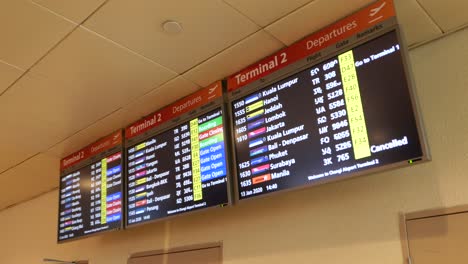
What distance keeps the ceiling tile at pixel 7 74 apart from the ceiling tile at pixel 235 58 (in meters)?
0.91

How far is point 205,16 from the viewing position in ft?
6.60

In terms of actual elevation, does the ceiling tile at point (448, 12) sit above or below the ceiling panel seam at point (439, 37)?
above

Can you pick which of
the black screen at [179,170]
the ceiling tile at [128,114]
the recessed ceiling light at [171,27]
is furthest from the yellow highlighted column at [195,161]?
the recessed ceiling light at [171,27]

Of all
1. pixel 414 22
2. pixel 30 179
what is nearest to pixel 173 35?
pixel 414 22

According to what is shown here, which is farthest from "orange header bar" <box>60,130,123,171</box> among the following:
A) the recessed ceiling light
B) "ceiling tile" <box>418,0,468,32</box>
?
"ceiling tile" <box>418,0,468,32</box>

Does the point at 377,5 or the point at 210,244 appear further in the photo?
the point at 210,244

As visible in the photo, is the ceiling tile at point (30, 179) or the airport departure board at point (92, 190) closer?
the airport departure board at point (92, 190)

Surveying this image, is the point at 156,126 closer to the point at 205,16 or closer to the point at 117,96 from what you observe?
the point at 117,96

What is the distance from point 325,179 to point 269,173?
0.31 m

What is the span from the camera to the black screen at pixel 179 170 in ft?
7.84

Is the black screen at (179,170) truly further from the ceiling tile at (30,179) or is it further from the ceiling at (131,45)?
the ceiling tile at (30,179)

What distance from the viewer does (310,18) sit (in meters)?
2.06

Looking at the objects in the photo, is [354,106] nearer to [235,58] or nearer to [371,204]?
[371,204]

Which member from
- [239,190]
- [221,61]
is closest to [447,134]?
[239,190]
